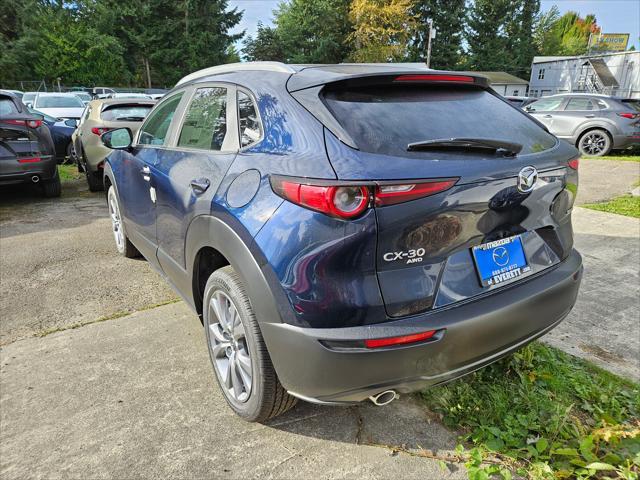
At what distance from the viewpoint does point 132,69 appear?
40750 mm

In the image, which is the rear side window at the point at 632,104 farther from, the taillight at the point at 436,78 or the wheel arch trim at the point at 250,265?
the wheel arch trim at the point at 250,265

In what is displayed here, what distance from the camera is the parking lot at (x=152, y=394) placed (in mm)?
2012

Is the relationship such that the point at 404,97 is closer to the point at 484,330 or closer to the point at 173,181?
the point at 484,330

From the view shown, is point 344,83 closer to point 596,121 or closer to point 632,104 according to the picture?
point 596,121

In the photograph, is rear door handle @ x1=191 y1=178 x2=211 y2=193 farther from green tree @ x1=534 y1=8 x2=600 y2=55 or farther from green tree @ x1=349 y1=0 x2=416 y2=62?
green tree @ x1=534 y1=8 x2=600 y2=55

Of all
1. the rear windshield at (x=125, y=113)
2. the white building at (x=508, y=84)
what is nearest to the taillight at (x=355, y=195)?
the rear windshield at (x=125, y=113)

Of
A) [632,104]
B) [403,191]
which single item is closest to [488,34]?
[632,104]

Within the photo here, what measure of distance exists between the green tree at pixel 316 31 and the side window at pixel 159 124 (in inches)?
1585

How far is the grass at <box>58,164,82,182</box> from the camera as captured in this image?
861 centimetres

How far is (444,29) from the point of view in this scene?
4709cm

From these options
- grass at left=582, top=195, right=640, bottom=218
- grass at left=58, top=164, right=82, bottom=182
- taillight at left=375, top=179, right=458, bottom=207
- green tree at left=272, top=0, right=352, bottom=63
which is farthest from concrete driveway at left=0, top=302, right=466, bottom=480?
green tree at left=272, top=0, right=352, bottom=63

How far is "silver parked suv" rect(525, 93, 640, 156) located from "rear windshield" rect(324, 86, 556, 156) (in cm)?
1057

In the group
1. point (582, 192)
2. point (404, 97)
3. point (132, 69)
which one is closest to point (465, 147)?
point (404, 97)

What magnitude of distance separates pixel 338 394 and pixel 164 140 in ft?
7.06
